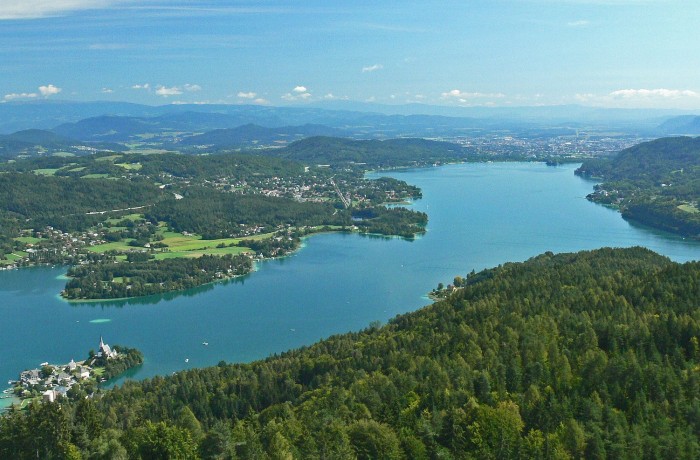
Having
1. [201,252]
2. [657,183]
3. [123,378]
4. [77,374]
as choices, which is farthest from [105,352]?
[657,183]

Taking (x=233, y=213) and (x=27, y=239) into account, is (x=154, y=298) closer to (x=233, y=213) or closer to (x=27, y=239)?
(x=27, y=239)

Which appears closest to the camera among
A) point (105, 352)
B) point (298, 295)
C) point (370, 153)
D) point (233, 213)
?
point (105, 352)

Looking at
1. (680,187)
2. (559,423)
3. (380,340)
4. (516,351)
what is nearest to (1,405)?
(380,340)

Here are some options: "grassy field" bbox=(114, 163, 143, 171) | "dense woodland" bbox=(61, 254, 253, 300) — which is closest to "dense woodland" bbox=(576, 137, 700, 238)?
"dense woodland" bbox=(61, 254, 253, 300)

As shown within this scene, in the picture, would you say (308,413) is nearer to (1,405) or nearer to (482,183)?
(1,405)

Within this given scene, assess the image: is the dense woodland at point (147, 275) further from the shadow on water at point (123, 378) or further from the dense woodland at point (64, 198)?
the dense woodland at point (64, 198)

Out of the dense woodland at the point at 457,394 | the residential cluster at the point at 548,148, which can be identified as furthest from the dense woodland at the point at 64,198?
the residential cluster at the point at 548,148
